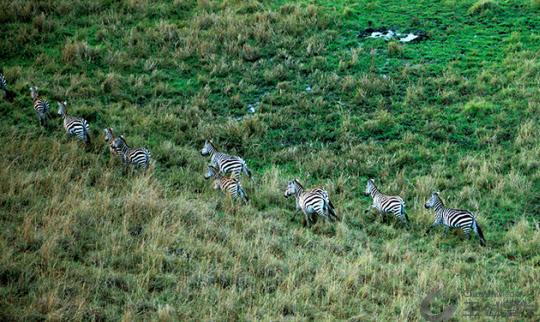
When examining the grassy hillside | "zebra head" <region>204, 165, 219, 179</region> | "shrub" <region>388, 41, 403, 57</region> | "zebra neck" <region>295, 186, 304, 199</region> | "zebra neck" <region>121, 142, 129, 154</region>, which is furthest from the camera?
"shrub" <region>388, 41, 403, 57</region>

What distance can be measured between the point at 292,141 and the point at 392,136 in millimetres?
3029

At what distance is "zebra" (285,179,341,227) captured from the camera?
13.7 metres

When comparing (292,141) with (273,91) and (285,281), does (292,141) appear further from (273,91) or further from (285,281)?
(285,281)

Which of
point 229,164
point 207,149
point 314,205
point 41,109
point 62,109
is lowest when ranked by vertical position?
point 207,149

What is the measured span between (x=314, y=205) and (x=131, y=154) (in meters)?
4.97

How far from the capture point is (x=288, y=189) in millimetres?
14570

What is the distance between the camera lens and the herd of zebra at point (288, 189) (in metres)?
13.7

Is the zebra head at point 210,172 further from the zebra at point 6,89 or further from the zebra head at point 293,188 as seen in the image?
the zebra at point 6,89

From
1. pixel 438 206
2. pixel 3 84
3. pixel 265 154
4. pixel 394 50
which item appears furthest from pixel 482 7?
pixel 3 84

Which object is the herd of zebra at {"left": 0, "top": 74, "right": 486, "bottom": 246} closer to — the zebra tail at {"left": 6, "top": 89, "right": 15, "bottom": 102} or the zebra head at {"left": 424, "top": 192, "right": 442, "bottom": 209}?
the zebra head at {"left": 424, "top": 192, "right": 442, "bottom": 209}

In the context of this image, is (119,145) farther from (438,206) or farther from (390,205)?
(438,206)

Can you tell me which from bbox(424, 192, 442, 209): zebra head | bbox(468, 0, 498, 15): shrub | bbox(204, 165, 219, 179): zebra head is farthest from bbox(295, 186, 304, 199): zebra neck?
bbox(468, 0, 498, 15): shrub

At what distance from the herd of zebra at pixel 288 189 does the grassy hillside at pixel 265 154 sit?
1.00 feet

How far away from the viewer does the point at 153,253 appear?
10.6 meters
